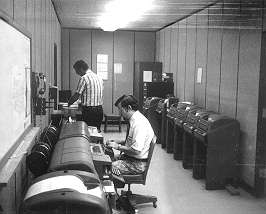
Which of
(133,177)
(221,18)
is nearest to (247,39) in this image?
(221,18)

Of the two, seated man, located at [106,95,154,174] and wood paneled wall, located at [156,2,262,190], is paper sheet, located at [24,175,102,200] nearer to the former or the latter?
seated man, located at [106,95,154,174]

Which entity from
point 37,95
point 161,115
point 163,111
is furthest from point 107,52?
point 37,95

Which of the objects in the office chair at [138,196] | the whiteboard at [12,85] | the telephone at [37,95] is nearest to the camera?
the whiteboard at [12,85]

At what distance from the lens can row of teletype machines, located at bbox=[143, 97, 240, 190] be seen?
4656 millimetres

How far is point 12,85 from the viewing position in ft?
7.07

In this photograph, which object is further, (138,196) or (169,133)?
(169,133)

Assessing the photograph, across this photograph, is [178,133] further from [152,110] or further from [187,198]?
[187,198]

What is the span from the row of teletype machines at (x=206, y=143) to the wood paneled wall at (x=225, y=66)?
0.59 feet

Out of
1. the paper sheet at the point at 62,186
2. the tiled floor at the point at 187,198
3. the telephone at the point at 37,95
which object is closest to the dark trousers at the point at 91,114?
the tiled floor at the point at 187,198

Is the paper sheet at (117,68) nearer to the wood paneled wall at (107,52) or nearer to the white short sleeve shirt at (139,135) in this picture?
the wood paneled wall at (107,52)

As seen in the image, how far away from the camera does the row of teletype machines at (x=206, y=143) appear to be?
466 centimetres

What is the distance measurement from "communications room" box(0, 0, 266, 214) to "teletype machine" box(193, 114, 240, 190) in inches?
0.5

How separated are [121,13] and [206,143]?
310cm

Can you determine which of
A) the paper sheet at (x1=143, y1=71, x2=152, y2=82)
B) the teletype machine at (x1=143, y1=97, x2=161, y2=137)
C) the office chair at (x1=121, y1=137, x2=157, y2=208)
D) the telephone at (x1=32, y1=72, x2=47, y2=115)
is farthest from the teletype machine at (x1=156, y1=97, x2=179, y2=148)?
the telephone at (x1=32, y1=72, x2=47, y2=115)
